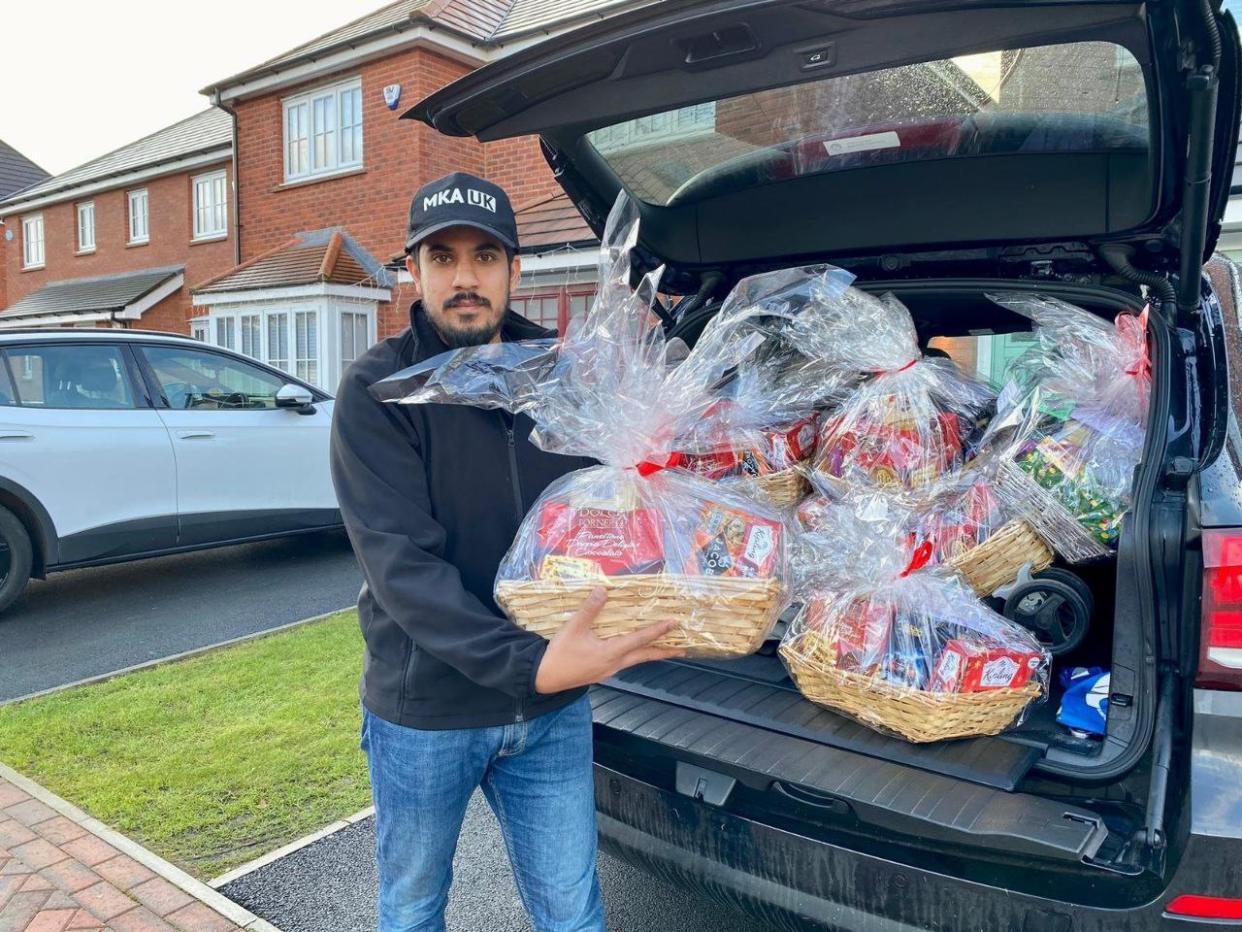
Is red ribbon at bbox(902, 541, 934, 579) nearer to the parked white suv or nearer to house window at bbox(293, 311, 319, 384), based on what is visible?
the parked white suv

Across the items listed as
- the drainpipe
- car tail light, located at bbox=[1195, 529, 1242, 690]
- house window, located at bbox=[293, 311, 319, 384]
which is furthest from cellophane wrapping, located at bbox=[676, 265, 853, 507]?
the drainpipe

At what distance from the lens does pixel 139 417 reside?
18.8 feet

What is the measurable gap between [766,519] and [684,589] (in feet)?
0.94

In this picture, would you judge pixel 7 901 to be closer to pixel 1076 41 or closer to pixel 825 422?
pixel 825 422

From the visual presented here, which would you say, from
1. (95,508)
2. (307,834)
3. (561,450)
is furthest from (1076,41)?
(95,508)

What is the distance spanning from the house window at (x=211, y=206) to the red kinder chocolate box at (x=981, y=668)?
16.4m

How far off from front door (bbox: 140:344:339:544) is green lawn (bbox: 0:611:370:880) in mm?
1651

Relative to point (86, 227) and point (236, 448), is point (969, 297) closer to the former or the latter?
point (236, 448)

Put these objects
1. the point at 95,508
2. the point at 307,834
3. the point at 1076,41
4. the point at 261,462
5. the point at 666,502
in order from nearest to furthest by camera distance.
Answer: the point at 1076,41, the point at 666,502, the point at 307,834, the point at 95,508, the point at 261,462

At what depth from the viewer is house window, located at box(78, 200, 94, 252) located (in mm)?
19756

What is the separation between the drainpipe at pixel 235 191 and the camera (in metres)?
14.9

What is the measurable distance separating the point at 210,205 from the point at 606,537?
17.2 m

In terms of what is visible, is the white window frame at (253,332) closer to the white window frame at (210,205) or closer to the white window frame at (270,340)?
the white window frame at (270,340)

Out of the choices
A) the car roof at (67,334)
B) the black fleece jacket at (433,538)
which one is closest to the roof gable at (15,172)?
the car roof at (67,334)
